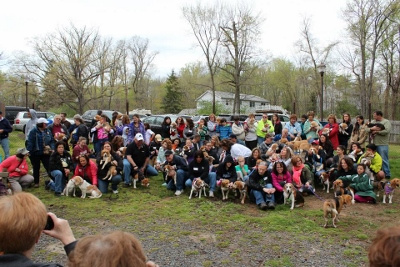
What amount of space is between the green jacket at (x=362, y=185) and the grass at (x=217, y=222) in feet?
1.11

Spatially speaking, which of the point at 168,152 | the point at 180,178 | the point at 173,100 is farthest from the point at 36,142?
the point at 173,100

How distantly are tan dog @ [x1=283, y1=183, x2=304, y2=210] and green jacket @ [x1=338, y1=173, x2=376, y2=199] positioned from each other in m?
1.39

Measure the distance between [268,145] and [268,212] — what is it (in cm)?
283

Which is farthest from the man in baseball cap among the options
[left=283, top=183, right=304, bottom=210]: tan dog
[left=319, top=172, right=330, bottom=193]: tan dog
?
[left=319, top=172, right=330, bottom=193]: tan dog

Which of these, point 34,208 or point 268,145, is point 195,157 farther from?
point 34,208

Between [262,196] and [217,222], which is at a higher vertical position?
[262,196]

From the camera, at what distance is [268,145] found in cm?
897

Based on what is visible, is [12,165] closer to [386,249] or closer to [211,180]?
[211,180]

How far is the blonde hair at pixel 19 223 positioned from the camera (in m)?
1.42

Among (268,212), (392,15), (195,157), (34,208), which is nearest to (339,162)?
(268,212)

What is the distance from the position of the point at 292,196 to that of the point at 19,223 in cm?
604

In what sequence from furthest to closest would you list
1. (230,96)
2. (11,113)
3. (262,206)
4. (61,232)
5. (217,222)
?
(230,96) → (11,113) → (262,206) → (217,222) → (61,232)

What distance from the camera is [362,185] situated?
712cm

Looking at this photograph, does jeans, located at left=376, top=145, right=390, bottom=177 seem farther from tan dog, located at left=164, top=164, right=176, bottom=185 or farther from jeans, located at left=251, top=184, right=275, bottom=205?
tan dog, located at left=164, top=164, right=176, bottom=185
